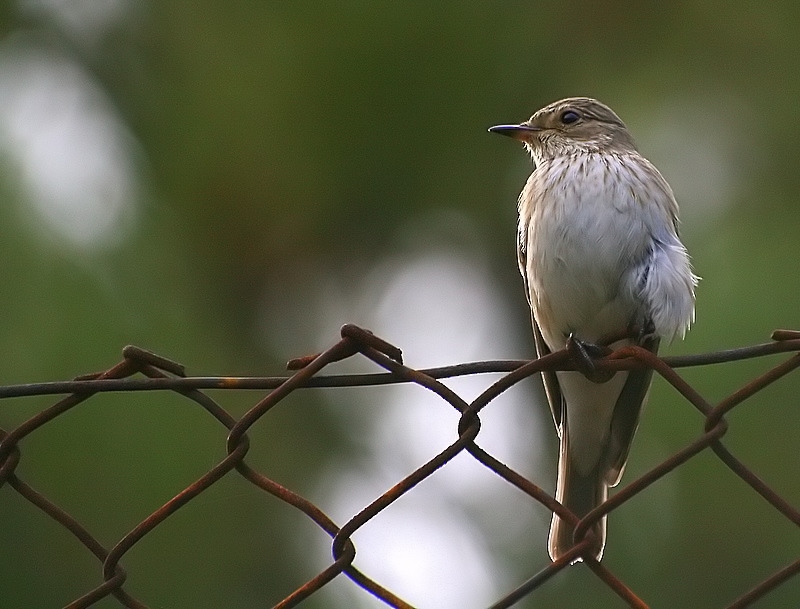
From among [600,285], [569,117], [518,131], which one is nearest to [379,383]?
[600,285]

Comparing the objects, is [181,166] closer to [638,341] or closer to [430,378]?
[638,341]

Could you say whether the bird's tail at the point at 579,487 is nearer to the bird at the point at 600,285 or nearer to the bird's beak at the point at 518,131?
the bird at the point at 600,285

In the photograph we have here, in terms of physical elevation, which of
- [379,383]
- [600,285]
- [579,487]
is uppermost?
[379,383]

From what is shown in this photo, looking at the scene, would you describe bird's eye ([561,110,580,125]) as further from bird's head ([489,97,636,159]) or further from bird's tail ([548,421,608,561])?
bird's tail ([548,421,608,561])

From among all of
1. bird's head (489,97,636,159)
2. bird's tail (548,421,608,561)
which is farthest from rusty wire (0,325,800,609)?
bird's head (489,97,636,159)

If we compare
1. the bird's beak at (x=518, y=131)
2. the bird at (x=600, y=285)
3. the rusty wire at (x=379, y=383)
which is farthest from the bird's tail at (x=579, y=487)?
the rusty wire at (x=379, y=383)

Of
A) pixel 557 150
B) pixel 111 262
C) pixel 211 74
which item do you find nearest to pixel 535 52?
pixel 557 150

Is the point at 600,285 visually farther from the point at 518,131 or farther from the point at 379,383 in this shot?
the point at 379,383
